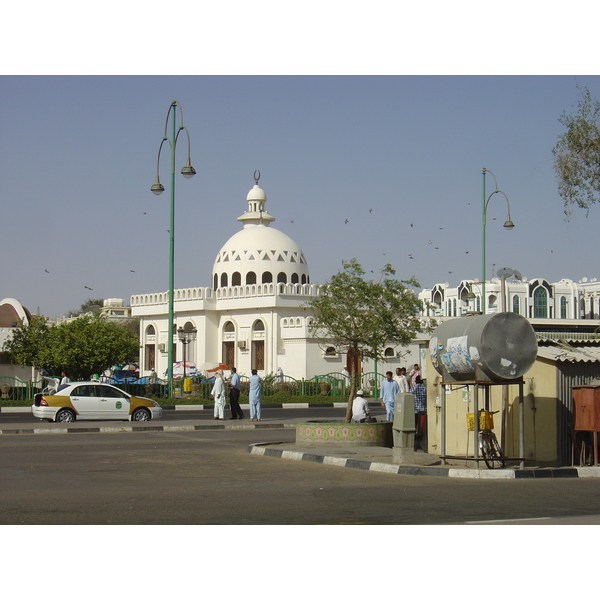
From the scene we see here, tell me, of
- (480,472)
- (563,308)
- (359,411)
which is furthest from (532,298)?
(480,472)

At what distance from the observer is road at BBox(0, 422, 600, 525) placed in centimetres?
890

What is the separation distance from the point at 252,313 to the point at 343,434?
36653 millimetres

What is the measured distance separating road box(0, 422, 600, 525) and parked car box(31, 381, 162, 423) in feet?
29.1

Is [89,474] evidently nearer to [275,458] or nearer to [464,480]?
[275,458]

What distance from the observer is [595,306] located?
8888cm

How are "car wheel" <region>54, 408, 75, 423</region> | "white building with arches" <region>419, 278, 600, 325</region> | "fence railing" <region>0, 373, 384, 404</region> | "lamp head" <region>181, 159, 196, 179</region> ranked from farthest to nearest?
1. "white building with arches" <region>419, 278, 600, 325</region>
2. "fence railing" <region>0, 373, 384, 404</region>
3. "lamp head" <region>181, 159, 196, 179</region>
4. "car wheel" <region>54, 408, 75, 423</region>

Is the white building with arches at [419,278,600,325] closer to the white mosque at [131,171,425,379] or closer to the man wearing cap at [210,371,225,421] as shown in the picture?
the white mosque at [131,171,425,379]

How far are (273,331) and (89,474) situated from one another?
39484 mm

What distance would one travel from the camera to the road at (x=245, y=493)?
8898mm

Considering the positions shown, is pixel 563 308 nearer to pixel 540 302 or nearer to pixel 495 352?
pixel 540 302

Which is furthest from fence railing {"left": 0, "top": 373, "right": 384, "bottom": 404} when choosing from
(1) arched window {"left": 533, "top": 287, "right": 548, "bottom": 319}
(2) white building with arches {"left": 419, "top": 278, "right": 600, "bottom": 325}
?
(1) arched window {"left": 533, "top": 287, "right": 548, "bottom": 319}

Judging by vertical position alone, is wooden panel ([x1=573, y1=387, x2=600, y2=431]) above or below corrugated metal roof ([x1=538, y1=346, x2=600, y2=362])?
below

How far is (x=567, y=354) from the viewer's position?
14.6 metres

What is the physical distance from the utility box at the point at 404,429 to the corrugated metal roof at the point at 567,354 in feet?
7.28
